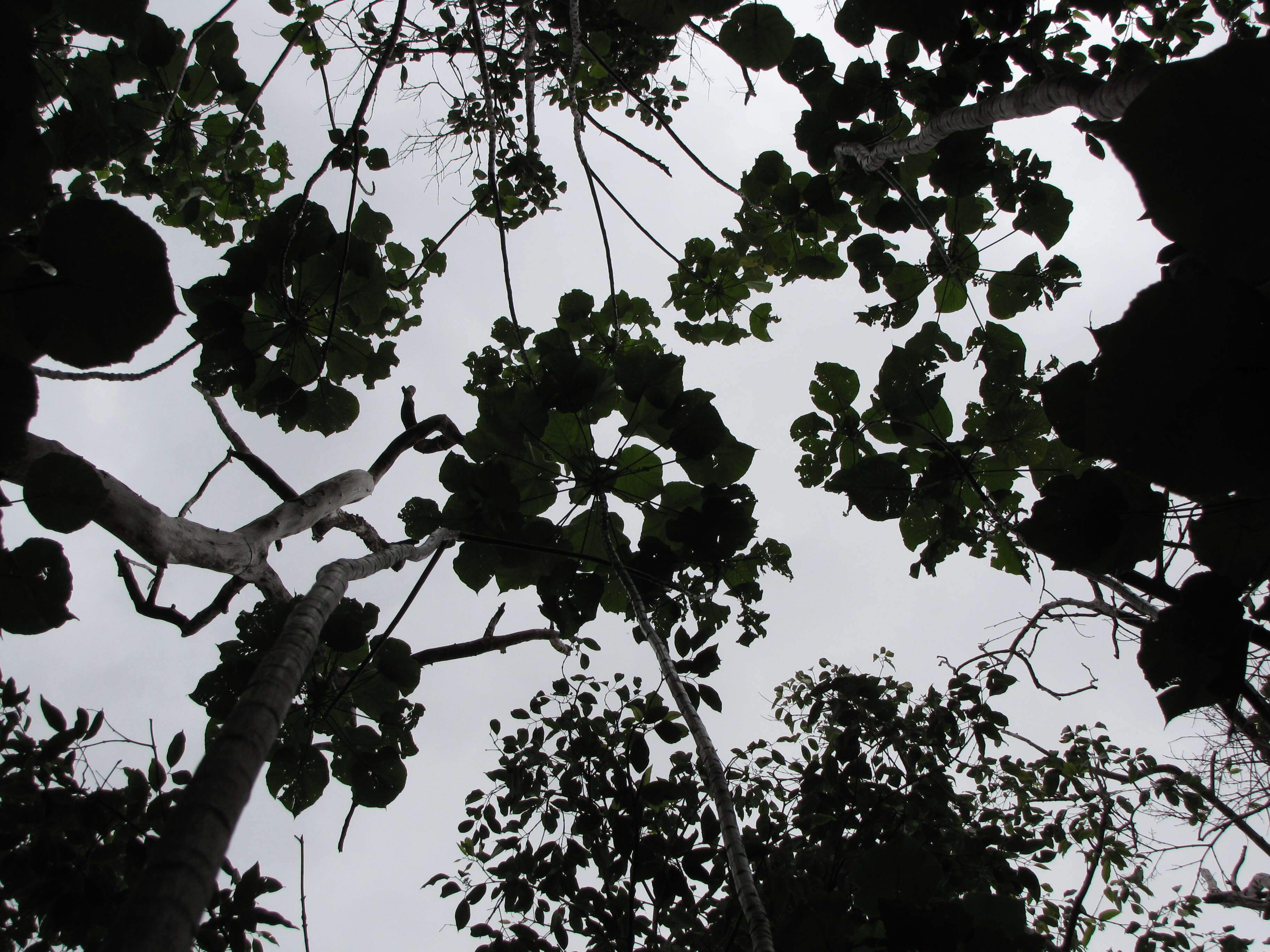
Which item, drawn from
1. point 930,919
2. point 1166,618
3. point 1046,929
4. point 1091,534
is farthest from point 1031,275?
point 1046,929

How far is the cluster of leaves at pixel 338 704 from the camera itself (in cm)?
194

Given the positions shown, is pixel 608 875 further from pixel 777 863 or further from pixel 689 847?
pixel 777 863

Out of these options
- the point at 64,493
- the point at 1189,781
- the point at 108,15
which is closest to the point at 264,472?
the point at 64,493

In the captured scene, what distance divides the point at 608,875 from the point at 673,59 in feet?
16.8

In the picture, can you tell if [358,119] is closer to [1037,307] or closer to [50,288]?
[50,288]

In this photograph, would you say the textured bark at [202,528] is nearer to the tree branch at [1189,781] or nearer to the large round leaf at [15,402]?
the large round leaf at [15,402]

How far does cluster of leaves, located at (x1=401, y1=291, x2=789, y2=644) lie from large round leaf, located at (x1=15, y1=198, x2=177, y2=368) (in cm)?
114

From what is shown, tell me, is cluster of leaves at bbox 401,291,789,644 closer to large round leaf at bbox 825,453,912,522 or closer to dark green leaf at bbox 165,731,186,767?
large round leaf at bbox 825,453,912,522

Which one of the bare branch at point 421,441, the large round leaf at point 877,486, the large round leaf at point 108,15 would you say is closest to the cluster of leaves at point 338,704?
the bare branch at point 421,441

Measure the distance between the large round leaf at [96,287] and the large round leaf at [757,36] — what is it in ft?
5.76

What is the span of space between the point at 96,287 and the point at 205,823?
0.88 meters

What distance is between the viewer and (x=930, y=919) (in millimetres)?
1221

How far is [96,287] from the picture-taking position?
95cm

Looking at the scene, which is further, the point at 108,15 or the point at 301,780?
the point at 301,780
